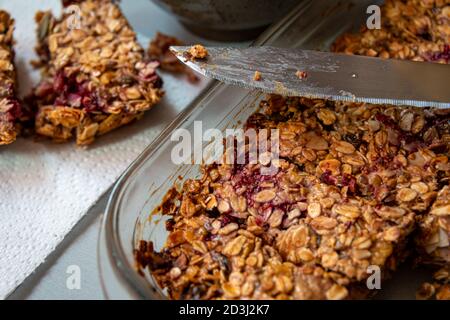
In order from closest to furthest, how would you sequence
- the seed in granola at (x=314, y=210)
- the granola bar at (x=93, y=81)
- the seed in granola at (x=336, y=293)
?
the seed in granola at (x=336, y=293), the seed in granola at (x=314, y=210), the granola bar at (x=93, y=81)

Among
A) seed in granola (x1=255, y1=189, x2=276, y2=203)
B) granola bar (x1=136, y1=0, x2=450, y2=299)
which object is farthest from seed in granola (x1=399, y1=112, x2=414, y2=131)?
seed in granola (x1=255, y1=189, x2=276, y2=203)

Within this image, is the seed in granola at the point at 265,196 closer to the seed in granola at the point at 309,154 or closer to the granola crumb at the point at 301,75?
the seed in granola at the point at 309,154

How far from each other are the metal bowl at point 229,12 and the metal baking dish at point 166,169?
119 millimetres

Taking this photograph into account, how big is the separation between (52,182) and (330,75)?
75 centimetres

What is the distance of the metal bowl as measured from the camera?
171 cm

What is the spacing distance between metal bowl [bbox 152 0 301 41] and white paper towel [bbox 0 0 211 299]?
0.18 metres

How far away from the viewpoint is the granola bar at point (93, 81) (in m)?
1.63

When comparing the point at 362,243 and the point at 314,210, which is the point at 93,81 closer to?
the point at 314,210

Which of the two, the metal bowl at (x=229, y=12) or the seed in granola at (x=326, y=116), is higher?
the metal bowl at (x=229, y=12)

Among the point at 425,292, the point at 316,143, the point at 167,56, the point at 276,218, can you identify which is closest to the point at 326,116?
the point at 316,143

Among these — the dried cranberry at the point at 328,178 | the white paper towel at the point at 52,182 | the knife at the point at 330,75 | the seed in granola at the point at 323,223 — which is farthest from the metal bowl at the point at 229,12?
the seed in granola at the point at 323,223

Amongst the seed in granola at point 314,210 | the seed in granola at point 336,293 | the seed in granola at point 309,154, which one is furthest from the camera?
the seed in granola at point 309,154

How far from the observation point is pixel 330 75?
4.52 feet

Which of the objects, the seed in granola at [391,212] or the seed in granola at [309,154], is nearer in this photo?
the seed in granola at [391,212]
